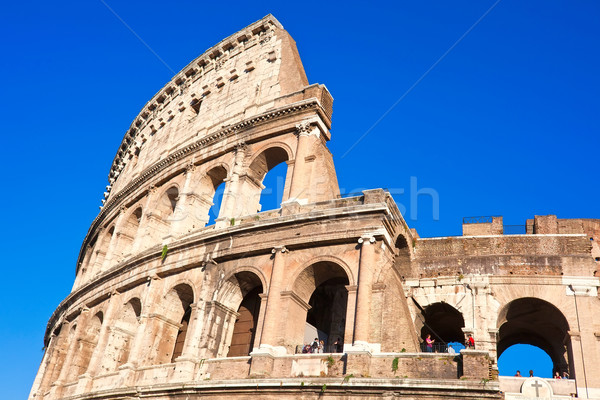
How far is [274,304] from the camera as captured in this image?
15516mm

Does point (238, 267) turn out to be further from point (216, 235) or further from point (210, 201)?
point (210, 201)

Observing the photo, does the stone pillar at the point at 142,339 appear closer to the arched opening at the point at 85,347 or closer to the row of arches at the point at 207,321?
the row of arches at the point at 207,321

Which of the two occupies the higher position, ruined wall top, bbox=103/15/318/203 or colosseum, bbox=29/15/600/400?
ruined wall top, bbox=103/15/318/203

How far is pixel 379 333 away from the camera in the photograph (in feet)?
45.6

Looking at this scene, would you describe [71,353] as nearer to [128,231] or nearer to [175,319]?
[128,231]

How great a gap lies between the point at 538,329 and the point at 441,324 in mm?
3364

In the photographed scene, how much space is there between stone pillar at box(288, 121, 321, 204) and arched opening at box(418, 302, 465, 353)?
5565 mm

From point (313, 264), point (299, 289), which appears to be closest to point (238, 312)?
point (299, 289)

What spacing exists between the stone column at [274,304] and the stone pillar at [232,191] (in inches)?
128

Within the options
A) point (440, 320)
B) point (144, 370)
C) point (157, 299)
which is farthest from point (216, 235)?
point (440, 320)

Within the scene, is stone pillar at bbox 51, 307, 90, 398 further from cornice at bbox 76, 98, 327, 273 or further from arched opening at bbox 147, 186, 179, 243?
cornice at bbox 76, 98, 327, 273

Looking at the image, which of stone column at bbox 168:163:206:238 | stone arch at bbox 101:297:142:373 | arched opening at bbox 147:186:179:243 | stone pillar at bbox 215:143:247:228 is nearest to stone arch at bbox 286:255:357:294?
stone pillar at bbox 215:143:247:228

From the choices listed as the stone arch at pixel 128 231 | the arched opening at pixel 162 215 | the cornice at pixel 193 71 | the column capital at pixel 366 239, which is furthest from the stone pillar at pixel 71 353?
the column capital at pixel 366 239

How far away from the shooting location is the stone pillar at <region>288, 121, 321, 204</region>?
58.4ft
